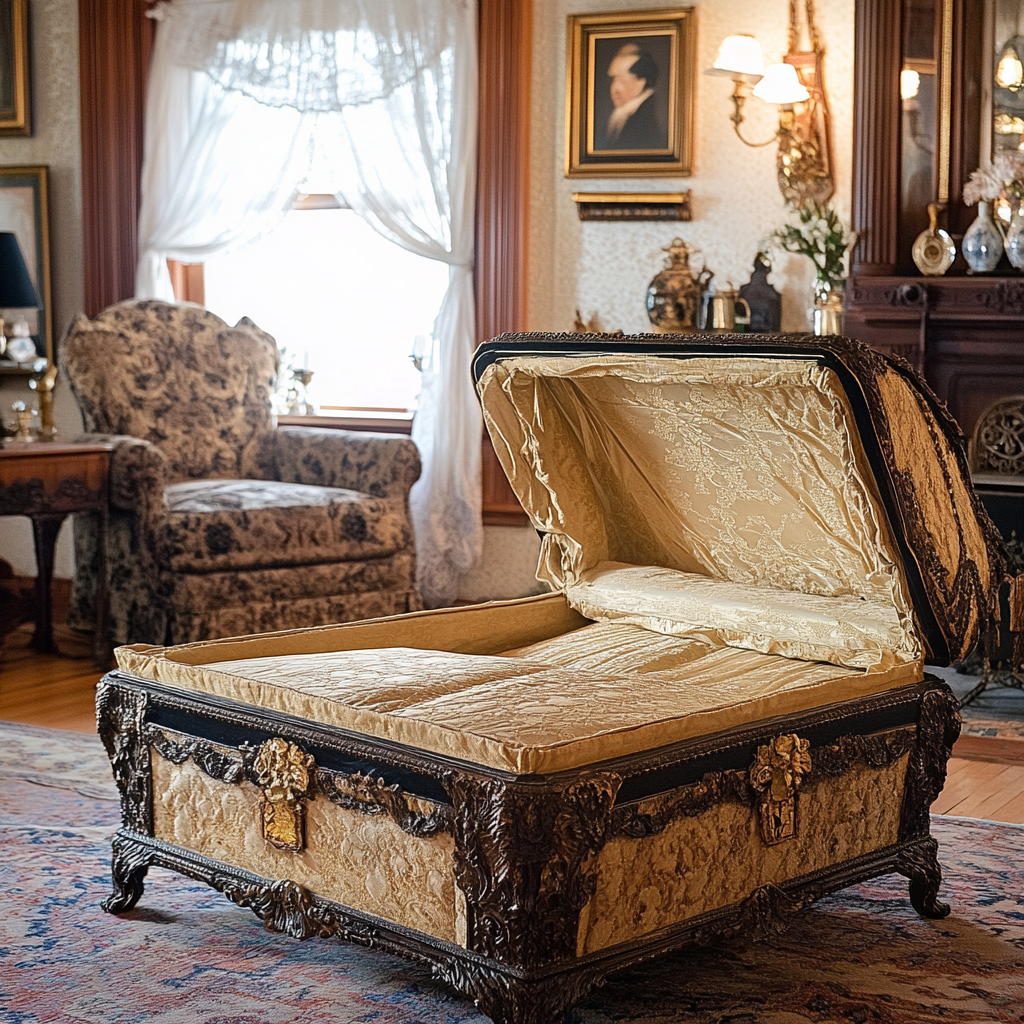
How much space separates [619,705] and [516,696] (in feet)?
0.61

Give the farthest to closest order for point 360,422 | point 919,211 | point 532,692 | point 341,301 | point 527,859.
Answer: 1. point 341,301
2. point 360,422
3. point 919,211
4. point 532,692
5. point 527,859

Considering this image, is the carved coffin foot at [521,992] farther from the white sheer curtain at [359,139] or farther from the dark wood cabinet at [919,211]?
the white sheer curtain at [359,139]

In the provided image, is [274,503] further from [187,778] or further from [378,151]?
[187,778]

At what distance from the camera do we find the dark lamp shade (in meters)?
5.59

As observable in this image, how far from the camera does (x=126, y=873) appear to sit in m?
2.85

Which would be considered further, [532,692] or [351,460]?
[351,460]

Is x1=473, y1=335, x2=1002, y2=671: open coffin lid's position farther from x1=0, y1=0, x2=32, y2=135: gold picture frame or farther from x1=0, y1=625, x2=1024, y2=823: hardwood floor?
x1=0, y1=0, x2=32, y2=135: gold picture frame

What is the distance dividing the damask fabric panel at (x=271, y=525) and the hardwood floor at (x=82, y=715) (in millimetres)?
617

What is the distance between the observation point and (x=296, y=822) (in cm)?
250

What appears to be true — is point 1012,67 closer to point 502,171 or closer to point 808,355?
point 502,171

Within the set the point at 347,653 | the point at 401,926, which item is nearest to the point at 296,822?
the point at 401,926

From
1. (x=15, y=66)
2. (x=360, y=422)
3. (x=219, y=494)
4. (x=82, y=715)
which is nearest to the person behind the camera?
(x=82, y=715)

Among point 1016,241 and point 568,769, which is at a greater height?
point 1016,241

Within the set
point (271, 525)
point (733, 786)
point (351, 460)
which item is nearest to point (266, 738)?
point (733, 786)
